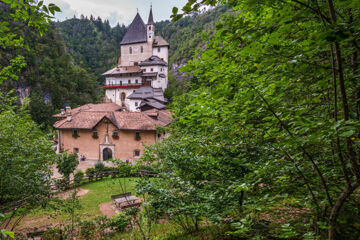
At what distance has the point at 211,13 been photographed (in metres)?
90.2

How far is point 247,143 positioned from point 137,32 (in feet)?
182

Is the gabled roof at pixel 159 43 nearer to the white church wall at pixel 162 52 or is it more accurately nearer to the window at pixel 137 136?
the white church wall at pixel 162 52

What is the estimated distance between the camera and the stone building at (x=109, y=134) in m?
22.4

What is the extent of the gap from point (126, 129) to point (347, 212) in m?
21.7

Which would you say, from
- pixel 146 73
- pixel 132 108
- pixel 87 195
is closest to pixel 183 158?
pixel 87 195

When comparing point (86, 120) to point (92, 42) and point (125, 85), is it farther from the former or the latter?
point (92, 42)

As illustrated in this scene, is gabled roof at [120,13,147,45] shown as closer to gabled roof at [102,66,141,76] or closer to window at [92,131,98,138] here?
gabled roof at [102,66,141,76]

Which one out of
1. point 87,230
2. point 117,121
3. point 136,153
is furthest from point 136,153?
point 87,230

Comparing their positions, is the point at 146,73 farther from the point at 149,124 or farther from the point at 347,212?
the point at 347,212

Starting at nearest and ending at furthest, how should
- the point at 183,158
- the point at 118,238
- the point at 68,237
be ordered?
the point at 183,158
the point at 68,237
the point at 118,238

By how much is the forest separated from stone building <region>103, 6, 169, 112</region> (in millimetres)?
32390

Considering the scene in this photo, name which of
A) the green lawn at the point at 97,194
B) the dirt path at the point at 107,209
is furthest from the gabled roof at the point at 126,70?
the dirt path at the point at 107,209

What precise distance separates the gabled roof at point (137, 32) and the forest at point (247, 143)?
42.0 metres

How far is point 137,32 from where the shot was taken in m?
51.1
